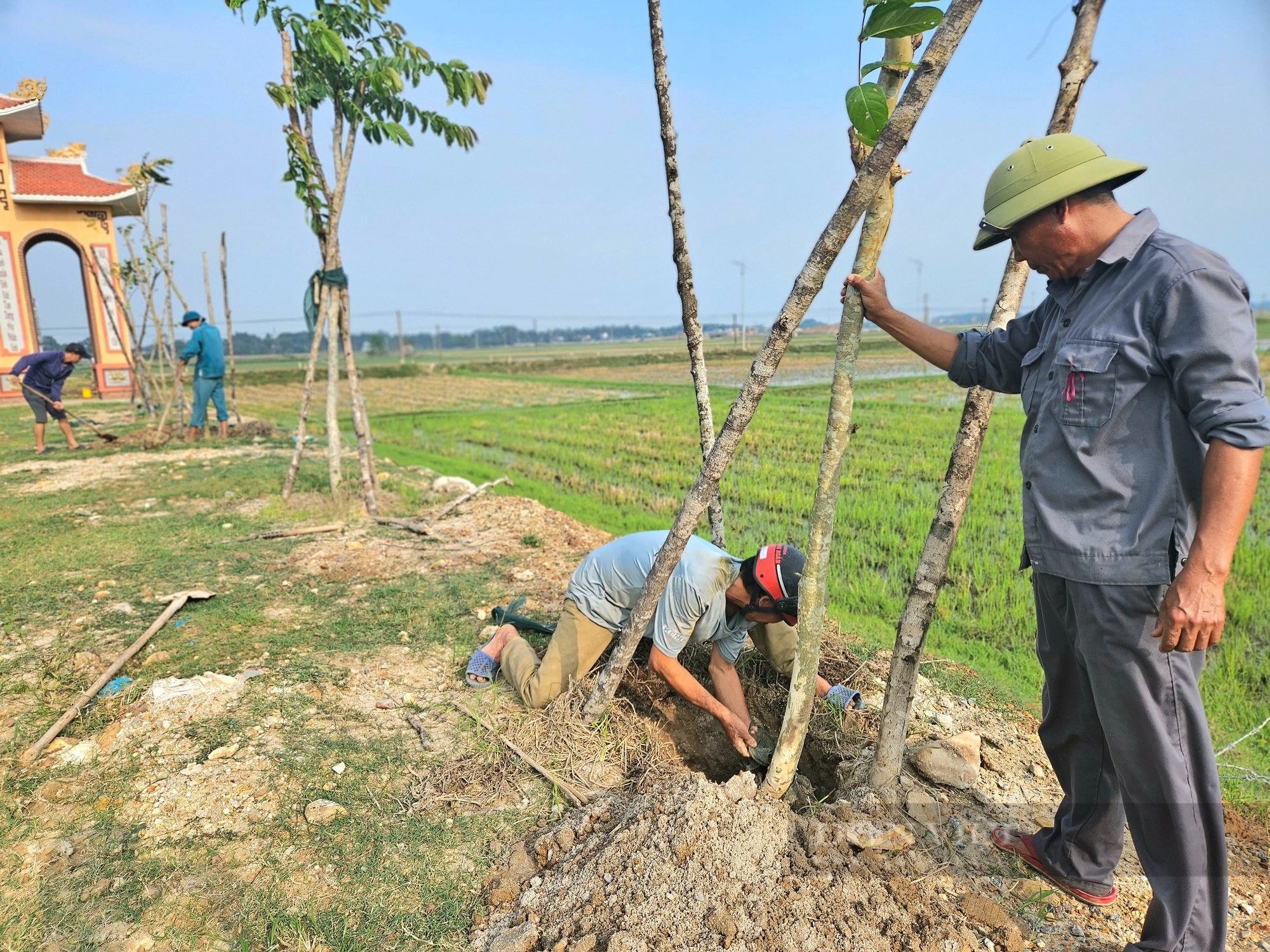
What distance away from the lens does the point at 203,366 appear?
29.9 ft

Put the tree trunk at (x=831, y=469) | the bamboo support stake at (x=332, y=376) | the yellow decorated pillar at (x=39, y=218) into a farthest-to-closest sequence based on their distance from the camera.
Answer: the yellow decorated pillar at (x=39, y=218) → the bamboo support stake at (x=332, y=376) → the tree trunk at (x=831, y=469)

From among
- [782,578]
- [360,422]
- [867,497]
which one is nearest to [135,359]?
[360,422]

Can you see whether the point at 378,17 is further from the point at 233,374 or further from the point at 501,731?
the point at 233,374

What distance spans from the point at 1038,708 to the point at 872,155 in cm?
251

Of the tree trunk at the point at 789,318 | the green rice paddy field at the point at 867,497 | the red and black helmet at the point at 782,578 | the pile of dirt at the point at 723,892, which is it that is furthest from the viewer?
the green rice paddy field at the point at 867,497

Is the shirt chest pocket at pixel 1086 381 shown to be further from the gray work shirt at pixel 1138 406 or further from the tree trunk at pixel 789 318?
the tree trunk at pixel 789 318

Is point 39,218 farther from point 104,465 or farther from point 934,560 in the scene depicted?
point 934,560

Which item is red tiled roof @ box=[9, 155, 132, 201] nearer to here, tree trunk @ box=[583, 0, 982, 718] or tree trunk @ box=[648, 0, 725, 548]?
tree trunk @ box=[648, 0, 725, 548]

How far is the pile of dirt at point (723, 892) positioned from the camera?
182 cm

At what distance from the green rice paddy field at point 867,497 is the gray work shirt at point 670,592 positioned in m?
1.19

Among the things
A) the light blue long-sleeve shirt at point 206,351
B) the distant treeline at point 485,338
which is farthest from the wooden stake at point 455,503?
the distant treeline at point 485,338

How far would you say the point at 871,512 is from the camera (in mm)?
6449

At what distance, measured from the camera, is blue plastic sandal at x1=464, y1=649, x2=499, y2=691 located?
3250 millimetres

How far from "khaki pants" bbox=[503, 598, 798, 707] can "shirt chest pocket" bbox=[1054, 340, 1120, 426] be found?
1.65 metres
